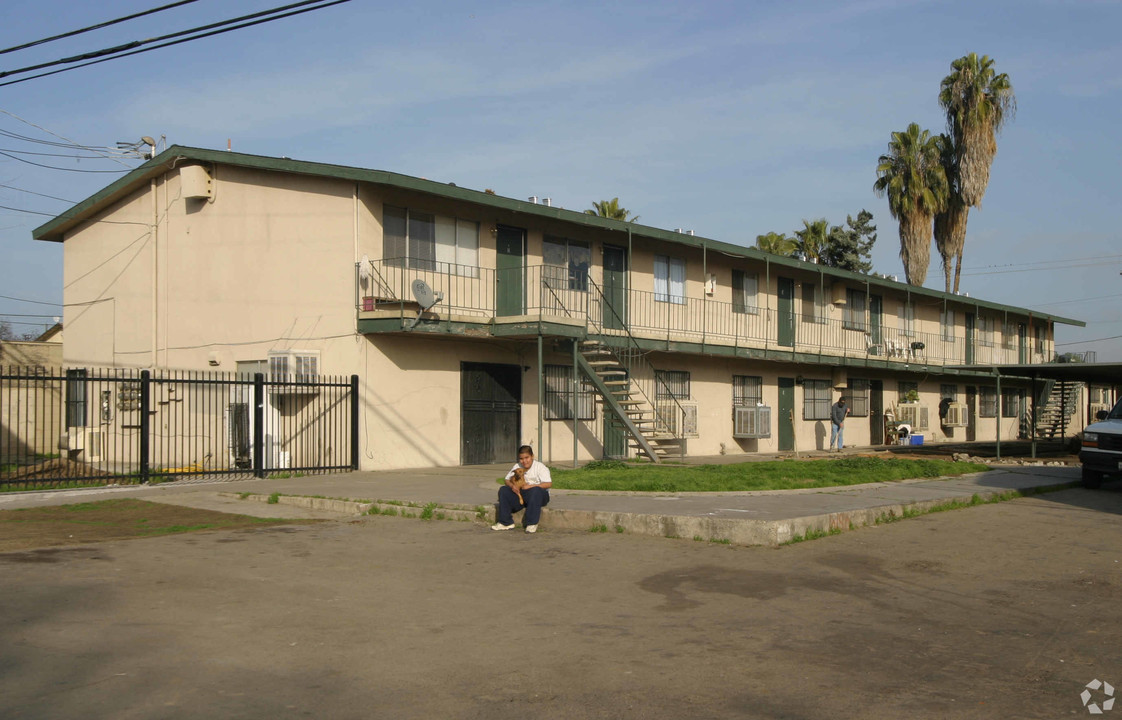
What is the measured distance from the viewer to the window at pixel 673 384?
82.9ft

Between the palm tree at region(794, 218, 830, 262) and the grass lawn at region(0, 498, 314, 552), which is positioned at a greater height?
the palm tree at region(794, 218, 830, 262)

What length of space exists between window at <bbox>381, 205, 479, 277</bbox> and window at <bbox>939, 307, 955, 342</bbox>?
24620 millimetres

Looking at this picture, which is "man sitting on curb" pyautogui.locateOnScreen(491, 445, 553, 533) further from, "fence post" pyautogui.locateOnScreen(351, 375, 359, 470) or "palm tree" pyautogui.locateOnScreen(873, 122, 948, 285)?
"palm tree" pyautogui.locateOnScreen(873, 122, 948, 285)

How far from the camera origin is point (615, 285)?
24.6 m

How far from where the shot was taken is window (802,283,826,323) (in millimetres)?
31562

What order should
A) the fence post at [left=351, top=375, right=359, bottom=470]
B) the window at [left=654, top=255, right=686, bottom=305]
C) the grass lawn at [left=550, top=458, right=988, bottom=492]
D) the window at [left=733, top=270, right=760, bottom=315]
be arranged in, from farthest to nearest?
the window at [left=733, top=270, right=760, bottom=315]
the window at [left=654, top=255, right=686, bottom=305]
the fence post at [left=351, top=375, right=359, bottom=470]
the grass lawn at [left=550, top=458, right=988, bottom=492]

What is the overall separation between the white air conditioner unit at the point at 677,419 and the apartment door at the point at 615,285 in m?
2.39

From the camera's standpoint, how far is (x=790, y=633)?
676 centimetres

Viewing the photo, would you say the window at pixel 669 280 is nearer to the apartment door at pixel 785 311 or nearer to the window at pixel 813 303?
the apartment door at pixel 785 311

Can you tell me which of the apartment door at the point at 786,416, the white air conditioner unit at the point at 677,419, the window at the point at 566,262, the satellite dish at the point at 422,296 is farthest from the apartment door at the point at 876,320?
the satellite dish at the point at 422,296

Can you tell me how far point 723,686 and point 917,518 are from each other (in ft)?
27.6

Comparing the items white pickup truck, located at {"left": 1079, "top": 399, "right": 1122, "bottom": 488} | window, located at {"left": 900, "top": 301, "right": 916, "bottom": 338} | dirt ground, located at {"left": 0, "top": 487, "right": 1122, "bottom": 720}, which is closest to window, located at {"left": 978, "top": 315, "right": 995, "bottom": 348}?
window, located at {"left": 900, "top": 301, "right": 916, "bottom": 338}

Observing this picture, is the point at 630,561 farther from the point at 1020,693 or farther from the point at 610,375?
the point at 610,375

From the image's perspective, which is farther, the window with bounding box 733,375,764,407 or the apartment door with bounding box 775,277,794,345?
the apartment door with bounding box 775,277,794,345
